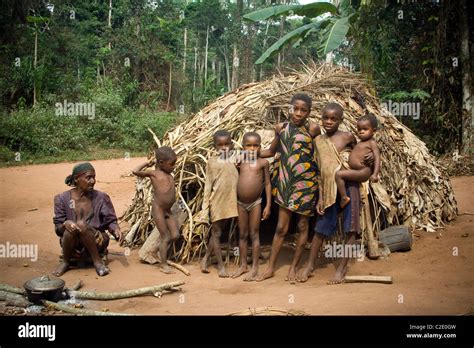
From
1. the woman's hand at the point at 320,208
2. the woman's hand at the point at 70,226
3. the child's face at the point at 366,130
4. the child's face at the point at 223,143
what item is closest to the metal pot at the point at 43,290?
the woman's hand at the point at 70,226

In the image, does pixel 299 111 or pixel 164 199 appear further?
pixel 164 199

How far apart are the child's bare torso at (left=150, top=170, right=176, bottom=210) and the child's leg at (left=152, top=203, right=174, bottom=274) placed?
0.21ft

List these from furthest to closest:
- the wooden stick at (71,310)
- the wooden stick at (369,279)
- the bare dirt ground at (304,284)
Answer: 1. the wooden stick at (369,279)
2. the bare dirt ground at (304,284)
3. the wooden stick at (71,310)

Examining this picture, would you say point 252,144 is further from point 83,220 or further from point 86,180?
point 83,220

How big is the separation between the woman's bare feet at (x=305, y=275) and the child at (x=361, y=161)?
2.29 ft

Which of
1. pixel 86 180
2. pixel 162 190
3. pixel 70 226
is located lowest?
pixel 70 226

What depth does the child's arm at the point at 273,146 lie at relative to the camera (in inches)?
185

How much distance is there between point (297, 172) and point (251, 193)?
0.51 m

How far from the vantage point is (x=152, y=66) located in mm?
19812

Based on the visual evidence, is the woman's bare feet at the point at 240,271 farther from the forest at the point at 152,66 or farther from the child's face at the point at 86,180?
the forest at the point at 152,66

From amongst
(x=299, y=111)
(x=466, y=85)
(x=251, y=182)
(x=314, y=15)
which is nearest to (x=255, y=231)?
(x=251, y=182)

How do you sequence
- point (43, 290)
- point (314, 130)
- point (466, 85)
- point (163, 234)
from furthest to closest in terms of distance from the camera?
Result: point (466, 85), point (163, 234), point (314, 130), point (43, 290)

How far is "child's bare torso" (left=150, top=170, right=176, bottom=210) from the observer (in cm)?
495
